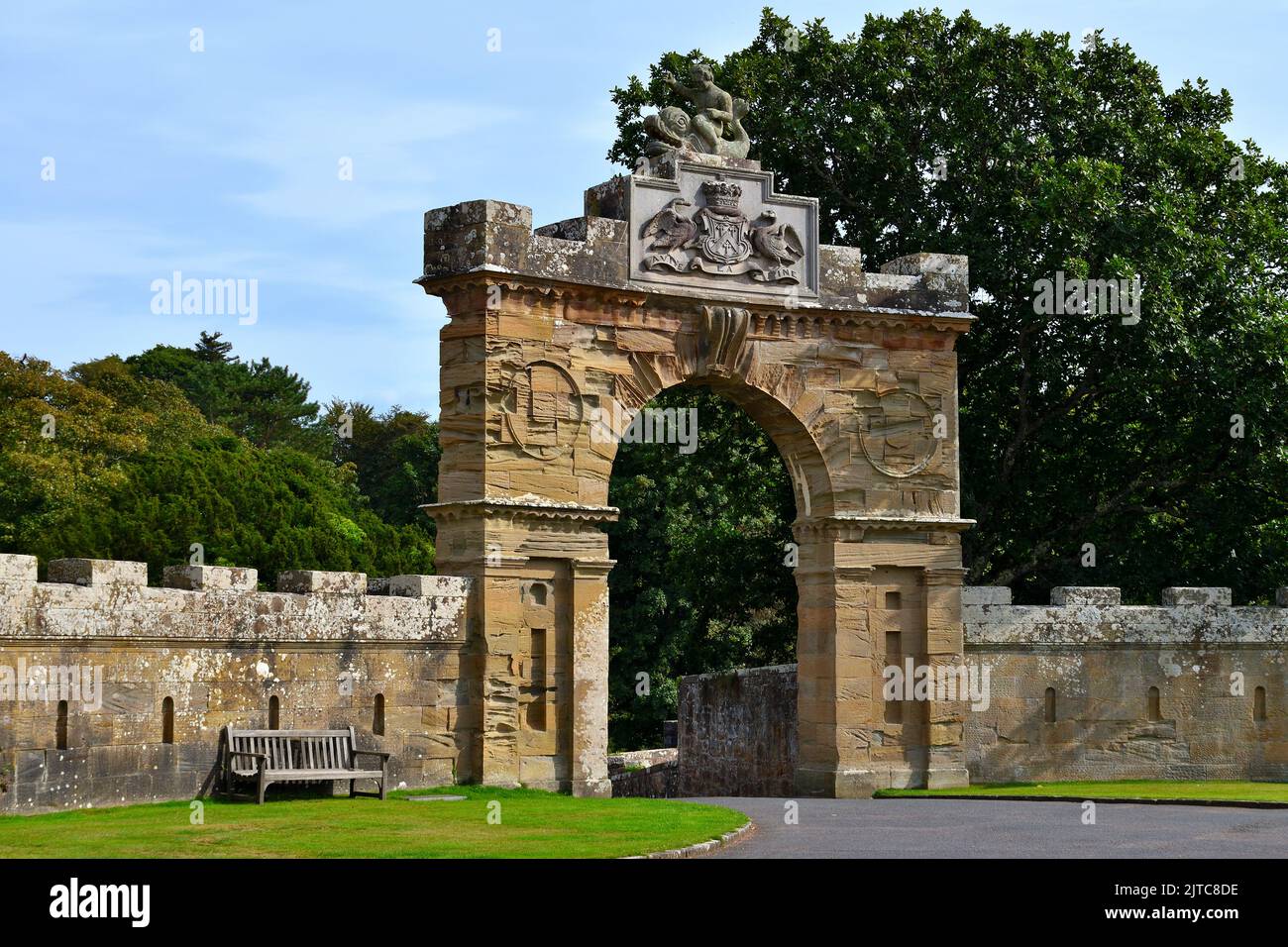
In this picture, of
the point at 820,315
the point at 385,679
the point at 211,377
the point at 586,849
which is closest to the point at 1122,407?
the point at 820,315

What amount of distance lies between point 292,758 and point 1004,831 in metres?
6.87

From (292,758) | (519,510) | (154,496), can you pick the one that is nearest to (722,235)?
(519,510)

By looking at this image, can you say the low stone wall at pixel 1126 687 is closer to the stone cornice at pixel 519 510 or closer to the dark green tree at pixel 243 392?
the stone cornice at pixel 519 510

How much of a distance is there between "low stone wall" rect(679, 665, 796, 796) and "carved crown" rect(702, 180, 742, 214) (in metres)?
7.02

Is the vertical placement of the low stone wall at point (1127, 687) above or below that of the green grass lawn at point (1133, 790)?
above

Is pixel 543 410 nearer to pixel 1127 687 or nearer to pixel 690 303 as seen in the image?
pixel 690 303

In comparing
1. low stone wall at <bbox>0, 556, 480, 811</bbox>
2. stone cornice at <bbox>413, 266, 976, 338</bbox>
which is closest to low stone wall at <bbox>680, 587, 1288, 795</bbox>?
stone cornice at <bbox>413, 266, 976, 338</bbox>

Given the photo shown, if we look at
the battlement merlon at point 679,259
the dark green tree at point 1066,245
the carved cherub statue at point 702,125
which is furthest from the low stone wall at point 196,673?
the dark green tree at point 1066,245

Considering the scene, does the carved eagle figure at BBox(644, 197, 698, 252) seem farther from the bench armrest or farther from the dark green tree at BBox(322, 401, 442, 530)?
the dark green tree at BBox(322, 401, 442, 530)

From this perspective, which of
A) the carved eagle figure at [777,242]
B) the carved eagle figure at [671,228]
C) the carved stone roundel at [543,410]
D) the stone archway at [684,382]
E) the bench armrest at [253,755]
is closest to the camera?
the bench armrest at [253,755]

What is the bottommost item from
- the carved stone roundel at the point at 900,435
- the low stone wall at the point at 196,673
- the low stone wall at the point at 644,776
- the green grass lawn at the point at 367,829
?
the low stone wall at the point at 644,776

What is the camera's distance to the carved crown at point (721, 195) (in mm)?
21250

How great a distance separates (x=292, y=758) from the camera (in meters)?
17.9

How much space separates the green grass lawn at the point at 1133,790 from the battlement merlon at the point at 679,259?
5.67m
